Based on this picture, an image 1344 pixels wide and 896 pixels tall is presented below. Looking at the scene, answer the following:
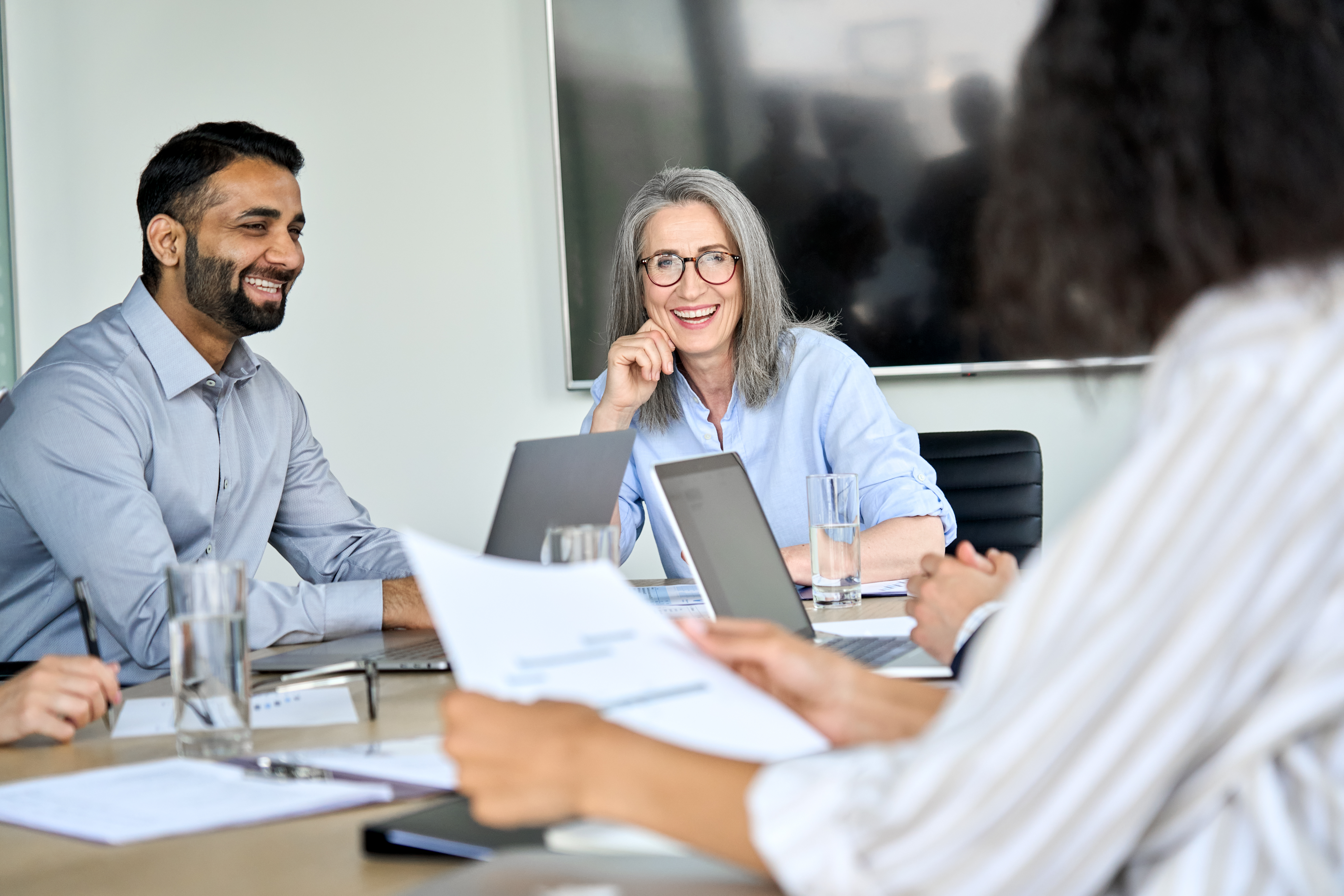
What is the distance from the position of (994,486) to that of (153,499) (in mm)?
1506

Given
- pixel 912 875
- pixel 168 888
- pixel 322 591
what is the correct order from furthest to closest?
pixel 322 591 → pixel 168 888 → pixel 912 875

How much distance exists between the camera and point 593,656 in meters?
0.72

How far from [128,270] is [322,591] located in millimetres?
2035

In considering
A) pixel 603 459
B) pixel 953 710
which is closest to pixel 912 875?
pixel 953 710

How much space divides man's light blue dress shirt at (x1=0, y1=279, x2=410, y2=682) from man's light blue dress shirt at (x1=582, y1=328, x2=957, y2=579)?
508 mm

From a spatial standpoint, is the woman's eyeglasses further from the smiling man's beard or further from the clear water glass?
the clear water glass

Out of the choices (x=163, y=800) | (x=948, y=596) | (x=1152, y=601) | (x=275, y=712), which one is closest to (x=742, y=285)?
(x=948, y=596)

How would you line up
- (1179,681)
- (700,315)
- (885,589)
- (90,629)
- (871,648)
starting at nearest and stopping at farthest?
(1179,681) < (90,629) < (871,648) < (885,589) < (700,315)

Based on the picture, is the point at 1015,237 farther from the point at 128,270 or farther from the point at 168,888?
the point at 128,270

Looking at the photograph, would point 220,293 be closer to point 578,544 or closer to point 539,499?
point 539,499

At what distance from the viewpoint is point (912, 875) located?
1.80 ft

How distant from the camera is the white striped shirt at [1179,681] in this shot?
0.52m

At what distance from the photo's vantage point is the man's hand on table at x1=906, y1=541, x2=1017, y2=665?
48.1 inches

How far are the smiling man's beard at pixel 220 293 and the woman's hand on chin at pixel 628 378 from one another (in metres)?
0.66
